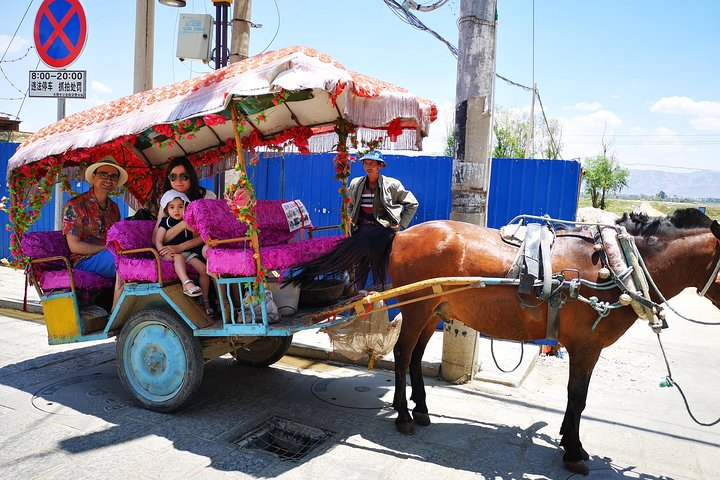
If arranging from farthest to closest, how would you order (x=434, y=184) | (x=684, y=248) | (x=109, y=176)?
(x=434, y=184), (x=109, y=176), (x=684, y=248)

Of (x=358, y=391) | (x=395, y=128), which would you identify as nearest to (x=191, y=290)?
(x=358, y=391)

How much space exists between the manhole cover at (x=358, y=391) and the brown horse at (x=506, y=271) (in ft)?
1.71

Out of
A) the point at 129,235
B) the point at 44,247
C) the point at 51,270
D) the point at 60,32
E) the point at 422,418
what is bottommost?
the point at 422,418

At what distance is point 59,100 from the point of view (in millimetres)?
6387

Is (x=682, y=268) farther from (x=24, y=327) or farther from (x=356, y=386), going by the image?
(x=24, y=327)

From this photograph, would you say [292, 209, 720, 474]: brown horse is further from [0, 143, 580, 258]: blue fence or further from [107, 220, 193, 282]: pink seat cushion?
[0, 143, 580, 258]: blue fence

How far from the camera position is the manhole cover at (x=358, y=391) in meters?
4.55

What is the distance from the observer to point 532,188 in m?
6.29

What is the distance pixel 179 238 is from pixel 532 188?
13.2 ft

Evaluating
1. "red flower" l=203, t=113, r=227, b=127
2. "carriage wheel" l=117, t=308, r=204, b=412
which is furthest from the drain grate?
"red flower" l=203, t=113, r=227, b=127

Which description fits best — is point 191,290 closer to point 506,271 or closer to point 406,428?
point 406,428

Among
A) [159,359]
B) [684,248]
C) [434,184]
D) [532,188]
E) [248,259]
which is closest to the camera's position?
[684,248]

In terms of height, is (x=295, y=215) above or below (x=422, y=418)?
above

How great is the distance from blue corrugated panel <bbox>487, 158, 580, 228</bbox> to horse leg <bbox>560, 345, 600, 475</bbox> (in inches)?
115
